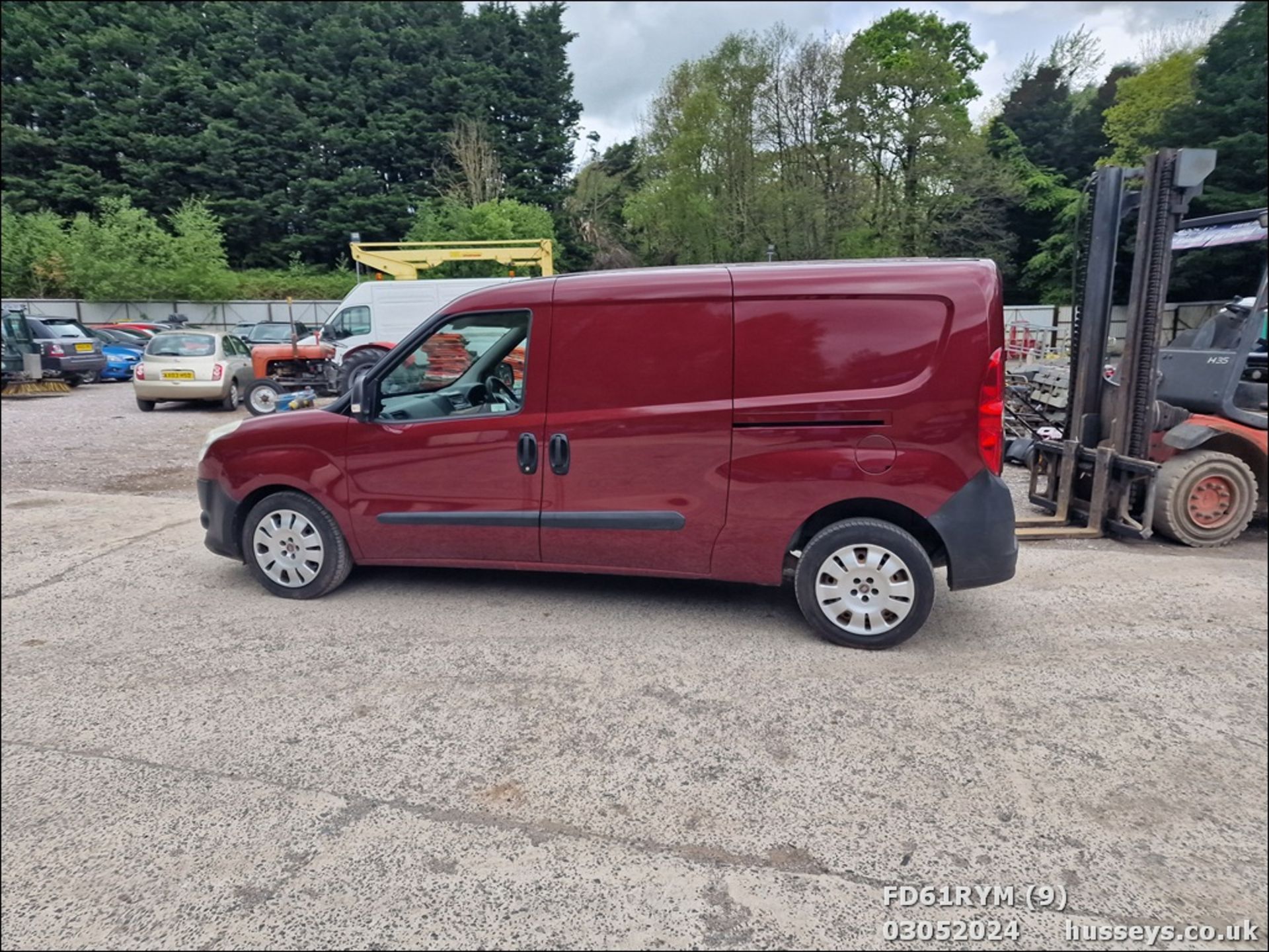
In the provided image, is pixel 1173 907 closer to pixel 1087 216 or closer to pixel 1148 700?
pixel 1148 700

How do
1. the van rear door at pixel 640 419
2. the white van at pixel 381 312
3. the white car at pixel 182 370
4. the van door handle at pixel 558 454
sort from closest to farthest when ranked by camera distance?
the van rear door at pixel 640 419 → the van door handle at pixel 558 454 → the white car at pixel 182 370 → the white van at pixel 381 312

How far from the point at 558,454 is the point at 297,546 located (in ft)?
5.71

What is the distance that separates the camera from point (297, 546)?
4383 mm

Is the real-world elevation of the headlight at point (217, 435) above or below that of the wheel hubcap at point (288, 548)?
above

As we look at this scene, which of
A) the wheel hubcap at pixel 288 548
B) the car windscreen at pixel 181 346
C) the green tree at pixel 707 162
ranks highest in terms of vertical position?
the green tree at pixel 707 162

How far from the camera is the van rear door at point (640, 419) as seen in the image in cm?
376

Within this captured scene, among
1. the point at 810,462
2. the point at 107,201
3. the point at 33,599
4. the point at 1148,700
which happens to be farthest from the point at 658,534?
the point at 107,201

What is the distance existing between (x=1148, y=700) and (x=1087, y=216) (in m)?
4.26

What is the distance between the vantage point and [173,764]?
2.68 meters

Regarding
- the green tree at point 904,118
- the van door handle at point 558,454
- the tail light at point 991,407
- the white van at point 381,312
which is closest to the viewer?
the tail light at point 991,407

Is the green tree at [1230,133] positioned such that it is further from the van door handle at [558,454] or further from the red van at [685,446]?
the van door handle at [558,454]

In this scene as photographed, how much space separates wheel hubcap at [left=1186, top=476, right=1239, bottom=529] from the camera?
5.51m

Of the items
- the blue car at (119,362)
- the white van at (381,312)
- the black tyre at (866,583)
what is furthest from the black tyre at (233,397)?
the black tyre at (866,583)

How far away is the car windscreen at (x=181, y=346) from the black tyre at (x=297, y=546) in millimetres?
10633
